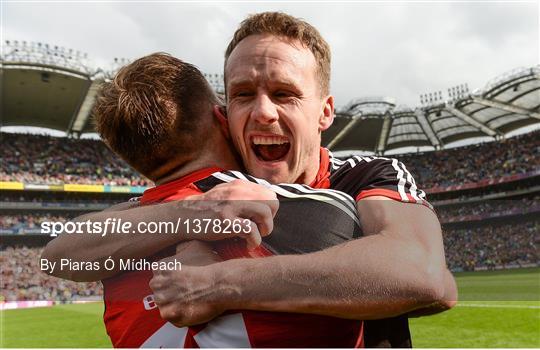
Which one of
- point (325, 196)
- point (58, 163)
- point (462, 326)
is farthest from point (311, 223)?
point (58, 163)

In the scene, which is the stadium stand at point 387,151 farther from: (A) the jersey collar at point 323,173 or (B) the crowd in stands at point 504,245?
(A) the jersey collar at point 323,173

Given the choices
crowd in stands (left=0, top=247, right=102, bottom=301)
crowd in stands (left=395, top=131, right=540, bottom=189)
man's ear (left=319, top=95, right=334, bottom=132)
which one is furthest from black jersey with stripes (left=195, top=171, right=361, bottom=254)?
crowd in stands (left=395, top=131, right=540, bottom=189)

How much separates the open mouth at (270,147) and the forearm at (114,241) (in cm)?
39

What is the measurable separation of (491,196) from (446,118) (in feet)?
30.8

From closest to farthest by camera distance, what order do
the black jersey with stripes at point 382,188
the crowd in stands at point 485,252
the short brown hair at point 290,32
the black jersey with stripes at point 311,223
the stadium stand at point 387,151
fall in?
the black jersey with stripes at point 311,223 → the black jersey with stripes at point 382,188 → the short brown hair at point 290,32 → the crowd in stands at point 485,252 → the stadium stand at point 387,151

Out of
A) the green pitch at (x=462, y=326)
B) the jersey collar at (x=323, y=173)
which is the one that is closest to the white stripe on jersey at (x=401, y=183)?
the jersey collar at (x=323, y=173)

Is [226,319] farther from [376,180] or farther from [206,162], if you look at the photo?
[376,180]

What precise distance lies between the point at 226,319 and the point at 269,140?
0.69 metres

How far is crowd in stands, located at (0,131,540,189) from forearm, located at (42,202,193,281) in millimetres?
33670

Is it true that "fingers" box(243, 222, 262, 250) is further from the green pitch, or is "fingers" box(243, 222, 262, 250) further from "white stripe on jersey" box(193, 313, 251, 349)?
the green pitch

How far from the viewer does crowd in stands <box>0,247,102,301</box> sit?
1928 centimetres

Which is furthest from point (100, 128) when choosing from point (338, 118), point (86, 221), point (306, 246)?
point (338, 118)

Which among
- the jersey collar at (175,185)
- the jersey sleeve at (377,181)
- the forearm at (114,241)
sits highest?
the jersey sleeve at (377,181)

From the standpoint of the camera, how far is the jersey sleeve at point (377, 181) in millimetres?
1595
